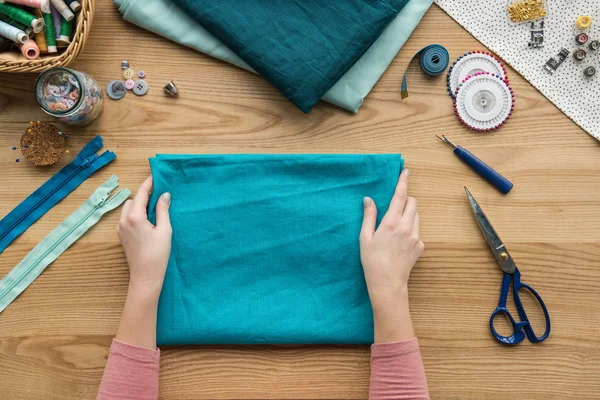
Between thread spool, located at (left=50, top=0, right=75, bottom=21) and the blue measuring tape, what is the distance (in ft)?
1.87

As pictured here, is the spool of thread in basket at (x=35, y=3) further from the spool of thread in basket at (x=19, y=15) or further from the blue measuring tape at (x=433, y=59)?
the blue measuring tape at (x=433, y=59)

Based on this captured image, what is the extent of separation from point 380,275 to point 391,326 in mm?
83

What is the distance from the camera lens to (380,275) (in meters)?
0.79

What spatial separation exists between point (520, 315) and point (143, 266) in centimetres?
65

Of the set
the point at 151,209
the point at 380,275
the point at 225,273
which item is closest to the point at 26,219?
the point at 151,209

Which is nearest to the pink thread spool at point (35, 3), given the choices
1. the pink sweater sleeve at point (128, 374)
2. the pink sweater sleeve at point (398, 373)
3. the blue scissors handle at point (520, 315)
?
the pink sweater sleeve at point (128, 374)

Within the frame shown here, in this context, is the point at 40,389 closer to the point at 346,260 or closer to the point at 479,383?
the point at 346,260

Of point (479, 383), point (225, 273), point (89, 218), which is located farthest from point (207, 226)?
point (479, 383)

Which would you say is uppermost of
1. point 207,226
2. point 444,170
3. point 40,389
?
point 444,170

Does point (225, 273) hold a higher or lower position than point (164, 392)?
higher

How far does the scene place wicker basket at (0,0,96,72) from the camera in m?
0.77

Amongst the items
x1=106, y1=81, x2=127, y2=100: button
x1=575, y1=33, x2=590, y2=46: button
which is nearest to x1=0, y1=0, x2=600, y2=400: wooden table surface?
x1=106, y1=81, x2=127, y2=100: button

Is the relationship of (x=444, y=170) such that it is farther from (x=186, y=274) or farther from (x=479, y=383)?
(x=186, y=274)

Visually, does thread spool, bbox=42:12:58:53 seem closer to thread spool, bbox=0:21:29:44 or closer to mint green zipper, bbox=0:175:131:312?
thread spool, bbox=0:21:29:44
